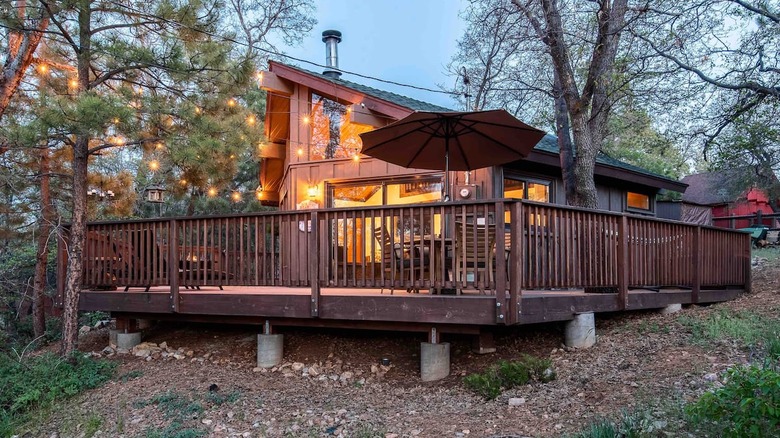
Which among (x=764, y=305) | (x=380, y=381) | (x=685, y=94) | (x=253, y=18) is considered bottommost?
(x=380, y=381)

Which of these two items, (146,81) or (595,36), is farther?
(595,36)

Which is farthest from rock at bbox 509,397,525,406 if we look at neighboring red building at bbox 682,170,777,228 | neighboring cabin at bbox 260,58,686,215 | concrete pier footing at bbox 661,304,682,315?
neighboring red building at bbox 682,170,777,228

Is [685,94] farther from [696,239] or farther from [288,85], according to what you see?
[288,85]

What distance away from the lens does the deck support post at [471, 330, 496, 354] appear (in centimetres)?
559

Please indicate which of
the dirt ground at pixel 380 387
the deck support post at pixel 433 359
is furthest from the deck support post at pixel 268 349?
the deck support post at pixel 433 359

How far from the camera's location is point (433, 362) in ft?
17.8

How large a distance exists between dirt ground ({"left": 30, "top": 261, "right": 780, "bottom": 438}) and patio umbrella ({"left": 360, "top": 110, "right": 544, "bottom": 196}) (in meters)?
2.20

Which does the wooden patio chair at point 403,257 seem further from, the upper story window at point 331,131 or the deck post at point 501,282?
the upper story window at point 331,131

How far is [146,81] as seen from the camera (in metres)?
7.50

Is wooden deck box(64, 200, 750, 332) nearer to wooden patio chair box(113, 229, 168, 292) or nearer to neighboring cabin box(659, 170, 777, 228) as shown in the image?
wooden patio chair box(113, 229, 168, 292)

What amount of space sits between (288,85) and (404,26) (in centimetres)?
5865

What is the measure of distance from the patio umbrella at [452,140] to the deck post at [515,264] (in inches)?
61.8

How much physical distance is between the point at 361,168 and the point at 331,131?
1.05m

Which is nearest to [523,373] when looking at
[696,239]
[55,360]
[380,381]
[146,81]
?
[380,381]
